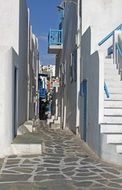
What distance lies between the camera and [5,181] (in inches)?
323

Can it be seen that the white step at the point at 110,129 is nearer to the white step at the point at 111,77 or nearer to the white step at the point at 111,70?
the white step at the point at 111,77

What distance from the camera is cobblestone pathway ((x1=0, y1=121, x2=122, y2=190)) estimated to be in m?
7.88

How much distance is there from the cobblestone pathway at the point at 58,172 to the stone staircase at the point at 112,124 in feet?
1.19

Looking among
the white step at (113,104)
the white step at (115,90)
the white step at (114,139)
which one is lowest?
the white step at (114,139)

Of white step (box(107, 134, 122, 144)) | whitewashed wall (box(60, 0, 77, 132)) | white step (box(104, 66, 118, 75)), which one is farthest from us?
whitewashed wall (box(60, 0, 77, 132))

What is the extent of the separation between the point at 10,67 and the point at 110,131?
3350mm

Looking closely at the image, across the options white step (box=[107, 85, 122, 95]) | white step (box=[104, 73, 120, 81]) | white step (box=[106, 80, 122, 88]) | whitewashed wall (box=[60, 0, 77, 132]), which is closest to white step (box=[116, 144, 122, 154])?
white step (box=[107, 85, 122, 95])

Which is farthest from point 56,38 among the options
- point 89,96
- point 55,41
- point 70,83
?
point 89,96

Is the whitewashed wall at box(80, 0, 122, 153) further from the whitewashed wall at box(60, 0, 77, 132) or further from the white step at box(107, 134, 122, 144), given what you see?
the whitewashed wall at box(60, 0, 77, 132)

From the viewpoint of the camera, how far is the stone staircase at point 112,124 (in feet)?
33.1

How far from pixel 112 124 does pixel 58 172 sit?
8.45 feet

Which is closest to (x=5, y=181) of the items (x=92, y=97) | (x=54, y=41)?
(x=92, y=97)

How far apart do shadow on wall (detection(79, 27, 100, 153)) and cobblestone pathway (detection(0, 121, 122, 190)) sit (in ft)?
2.44

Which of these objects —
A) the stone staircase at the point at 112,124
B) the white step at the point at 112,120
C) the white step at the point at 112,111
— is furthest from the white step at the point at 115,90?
the white step at the point at 112,120
